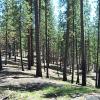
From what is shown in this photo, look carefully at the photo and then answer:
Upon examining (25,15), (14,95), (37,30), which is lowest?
(14,95)

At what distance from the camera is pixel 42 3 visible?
117ft

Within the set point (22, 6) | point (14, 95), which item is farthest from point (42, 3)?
point (14, 95)

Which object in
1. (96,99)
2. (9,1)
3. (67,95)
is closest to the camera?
(96,99)

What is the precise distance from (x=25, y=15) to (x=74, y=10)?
19.6ft

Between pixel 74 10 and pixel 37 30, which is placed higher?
pixel 74 10

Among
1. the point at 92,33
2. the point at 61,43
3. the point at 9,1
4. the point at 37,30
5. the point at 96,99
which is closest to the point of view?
the point at 96,99

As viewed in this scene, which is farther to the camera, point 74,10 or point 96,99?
point 74,10

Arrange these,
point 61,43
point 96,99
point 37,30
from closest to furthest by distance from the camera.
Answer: point 96,99
point 37,30
point 61,43

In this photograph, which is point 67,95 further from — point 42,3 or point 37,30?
point 42,3

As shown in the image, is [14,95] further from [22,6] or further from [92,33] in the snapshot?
[92,33]

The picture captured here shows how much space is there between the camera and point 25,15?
1304 inches

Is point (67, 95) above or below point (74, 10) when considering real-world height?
below

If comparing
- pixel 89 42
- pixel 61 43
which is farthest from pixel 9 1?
pixel 89 42

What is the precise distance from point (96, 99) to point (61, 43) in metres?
40.9
